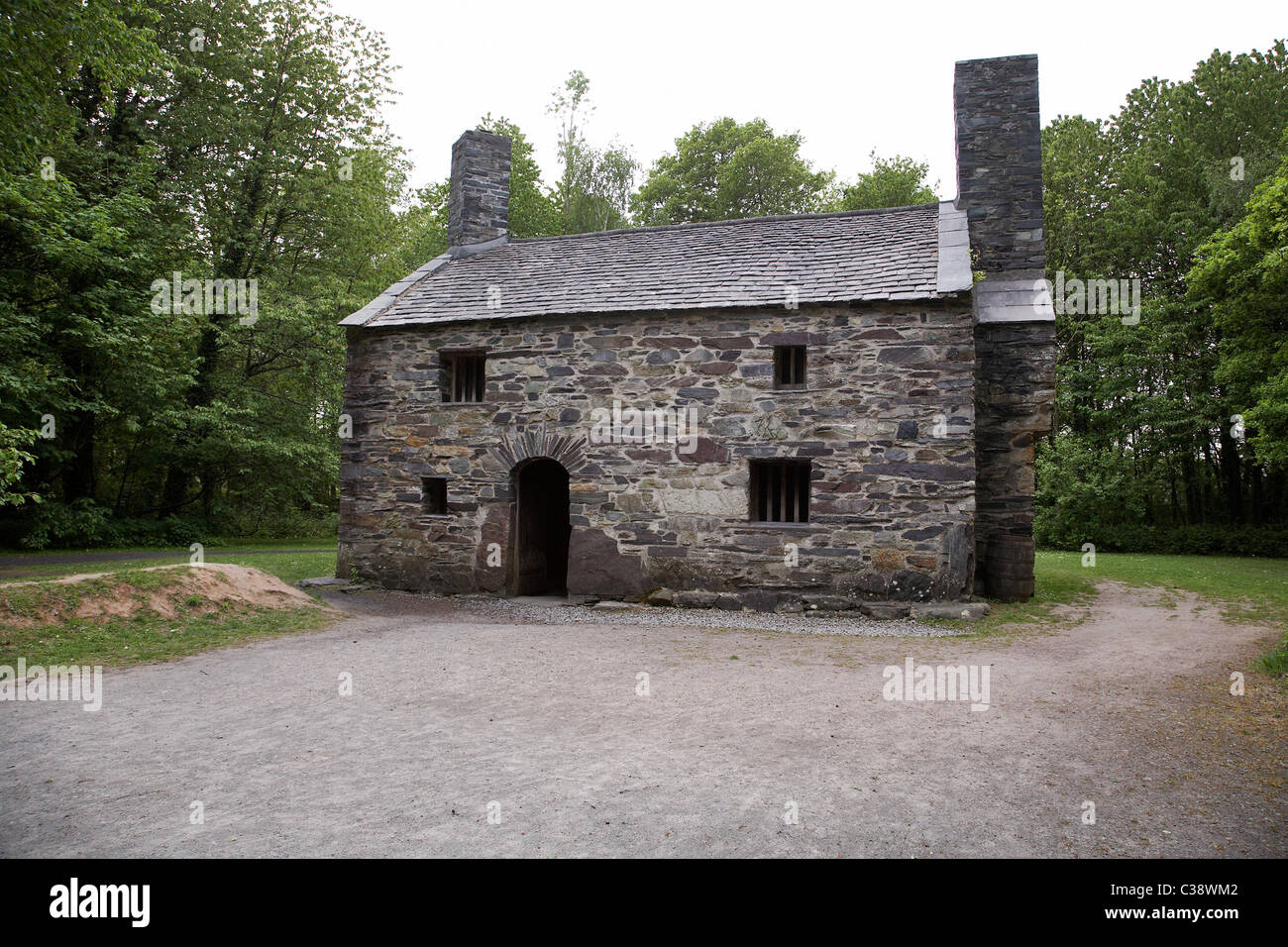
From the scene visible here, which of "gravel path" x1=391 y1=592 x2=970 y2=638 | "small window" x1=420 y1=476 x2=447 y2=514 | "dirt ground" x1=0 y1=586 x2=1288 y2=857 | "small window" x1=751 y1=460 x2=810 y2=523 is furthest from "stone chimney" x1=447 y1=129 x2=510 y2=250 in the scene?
"dirt ground" x1=0 y1=586 x2=1288 y2=857

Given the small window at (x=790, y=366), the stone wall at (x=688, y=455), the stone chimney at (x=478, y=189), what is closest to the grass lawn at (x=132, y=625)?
the stone wall at (x=688, y=455)

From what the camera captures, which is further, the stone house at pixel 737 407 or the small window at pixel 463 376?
the small window at pixel 463 376

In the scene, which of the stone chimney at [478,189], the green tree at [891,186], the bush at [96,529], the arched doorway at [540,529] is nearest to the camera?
the arched doorway at [540,529]

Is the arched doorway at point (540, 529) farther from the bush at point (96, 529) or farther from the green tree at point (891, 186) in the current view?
the green tree at point (891, 186)

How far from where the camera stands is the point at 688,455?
1135 cm

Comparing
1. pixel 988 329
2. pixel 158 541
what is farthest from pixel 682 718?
pixel 158 541

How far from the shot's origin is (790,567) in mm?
10812

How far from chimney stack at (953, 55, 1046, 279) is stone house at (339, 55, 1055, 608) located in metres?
0.03

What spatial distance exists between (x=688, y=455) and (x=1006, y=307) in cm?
579

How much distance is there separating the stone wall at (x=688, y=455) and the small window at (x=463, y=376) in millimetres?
239

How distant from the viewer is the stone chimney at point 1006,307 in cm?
1151

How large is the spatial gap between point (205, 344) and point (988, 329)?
20459mm

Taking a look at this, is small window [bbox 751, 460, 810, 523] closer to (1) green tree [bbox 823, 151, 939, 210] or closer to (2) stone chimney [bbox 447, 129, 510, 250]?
(2) stone chimney [bbox 447, 129, 510, 250]

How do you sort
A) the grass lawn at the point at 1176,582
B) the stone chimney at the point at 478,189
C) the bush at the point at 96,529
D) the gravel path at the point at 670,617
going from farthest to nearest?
the stone chimney at the point at 478,189 < the bush at the point at 96,529 < the grass lawn at the point at 1176,582 < the gravel path at the point at 670,617
